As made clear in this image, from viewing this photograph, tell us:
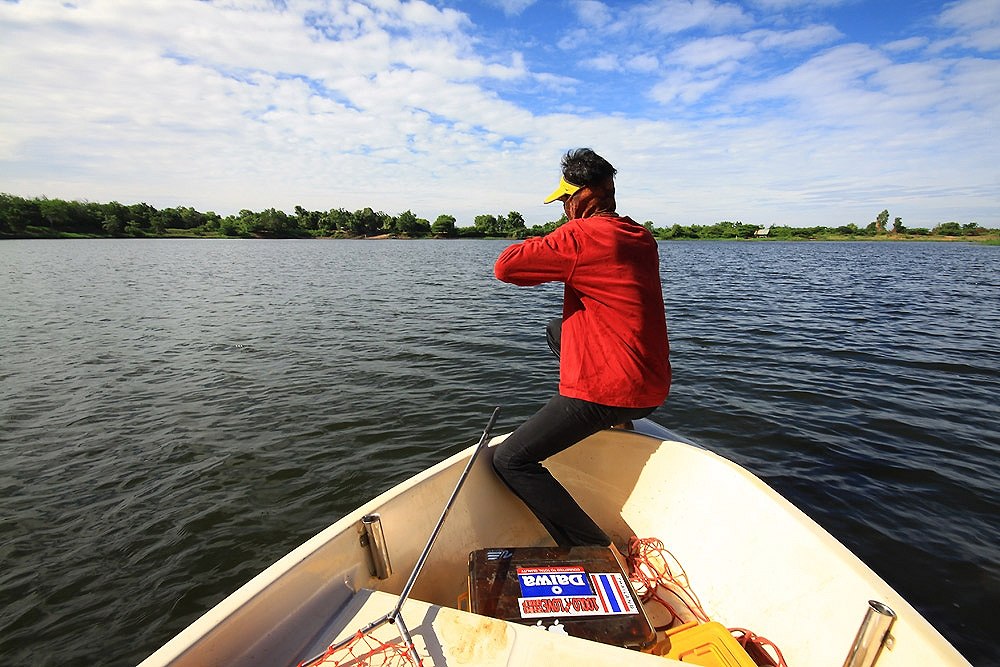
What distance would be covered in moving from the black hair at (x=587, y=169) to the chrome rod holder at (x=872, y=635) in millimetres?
2620

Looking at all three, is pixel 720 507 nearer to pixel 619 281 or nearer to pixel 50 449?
pixel 619 281

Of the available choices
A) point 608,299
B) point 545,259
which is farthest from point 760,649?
point 545,259

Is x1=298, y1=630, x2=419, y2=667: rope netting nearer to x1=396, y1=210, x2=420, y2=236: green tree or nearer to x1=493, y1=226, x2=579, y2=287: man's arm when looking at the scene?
x1=493, y1=226, x2=579, y2=287: man's arm

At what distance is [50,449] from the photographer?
24.3 feet

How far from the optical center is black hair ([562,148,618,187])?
122 inches

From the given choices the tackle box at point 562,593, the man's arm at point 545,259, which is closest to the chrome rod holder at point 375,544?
the tackle box at point 562,593

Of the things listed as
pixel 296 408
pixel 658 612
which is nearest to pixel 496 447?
pixel 658 612

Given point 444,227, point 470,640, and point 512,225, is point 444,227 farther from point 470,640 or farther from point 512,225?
point 470,640

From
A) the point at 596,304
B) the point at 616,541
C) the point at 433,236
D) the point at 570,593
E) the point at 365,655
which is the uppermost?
the point at 596,304

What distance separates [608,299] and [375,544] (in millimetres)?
2072

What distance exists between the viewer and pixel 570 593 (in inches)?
116

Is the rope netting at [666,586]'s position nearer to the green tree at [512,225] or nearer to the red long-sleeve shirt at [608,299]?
the red long-sleeve shirt at [608,299]

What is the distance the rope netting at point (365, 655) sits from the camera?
220 cm

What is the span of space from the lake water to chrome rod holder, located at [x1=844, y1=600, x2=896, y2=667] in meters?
3.06
